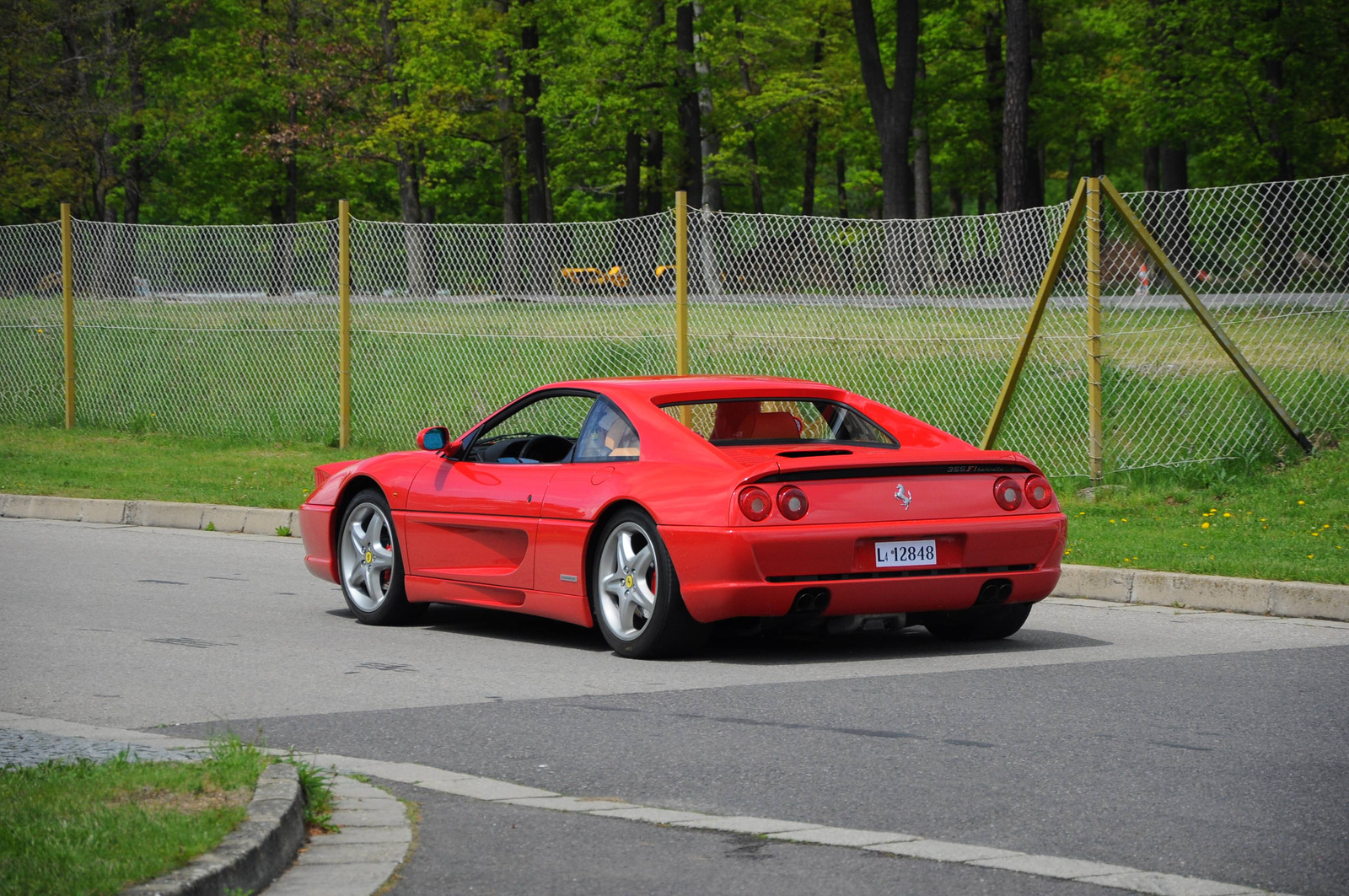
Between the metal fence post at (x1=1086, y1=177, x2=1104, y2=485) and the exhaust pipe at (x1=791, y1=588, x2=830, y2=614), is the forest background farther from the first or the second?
the exhaust pipe at (x1=791, y1=588, x2=830, y2=614)

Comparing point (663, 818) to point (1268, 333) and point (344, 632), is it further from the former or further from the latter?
point (1268, 333)

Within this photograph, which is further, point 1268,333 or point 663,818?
point 1268,333

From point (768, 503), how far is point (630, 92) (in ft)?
121

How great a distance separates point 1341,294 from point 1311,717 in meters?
7.19

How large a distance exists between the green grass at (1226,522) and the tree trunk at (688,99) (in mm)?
31395

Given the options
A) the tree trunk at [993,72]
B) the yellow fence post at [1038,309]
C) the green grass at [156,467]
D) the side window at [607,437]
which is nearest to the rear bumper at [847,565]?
the side window at [607,437]

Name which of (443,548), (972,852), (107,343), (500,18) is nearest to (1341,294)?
(443,548)

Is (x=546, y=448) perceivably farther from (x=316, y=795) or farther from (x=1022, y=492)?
(x=316, y=795)

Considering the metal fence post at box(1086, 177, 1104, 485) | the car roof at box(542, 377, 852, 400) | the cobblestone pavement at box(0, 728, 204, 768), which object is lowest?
the cobblestone pavement at box(0, 728, 204, 768)

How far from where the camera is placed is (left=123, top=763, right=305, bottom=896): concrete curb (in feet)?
12.9

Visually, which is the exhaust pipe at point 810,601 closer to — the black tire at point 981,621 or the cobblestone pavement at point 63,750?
the black tire at point 981,621

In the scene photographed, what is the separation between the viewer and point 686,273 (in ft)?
44.9

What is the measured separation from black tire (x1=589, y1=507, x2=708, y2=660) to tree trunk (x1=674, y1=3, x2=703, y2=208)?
3553 cm

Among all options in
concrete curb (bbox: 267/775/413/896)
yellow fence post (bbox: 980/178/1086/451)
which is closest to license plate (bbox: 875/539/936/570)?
concrete curb (bbox: 267/775/413/896)
